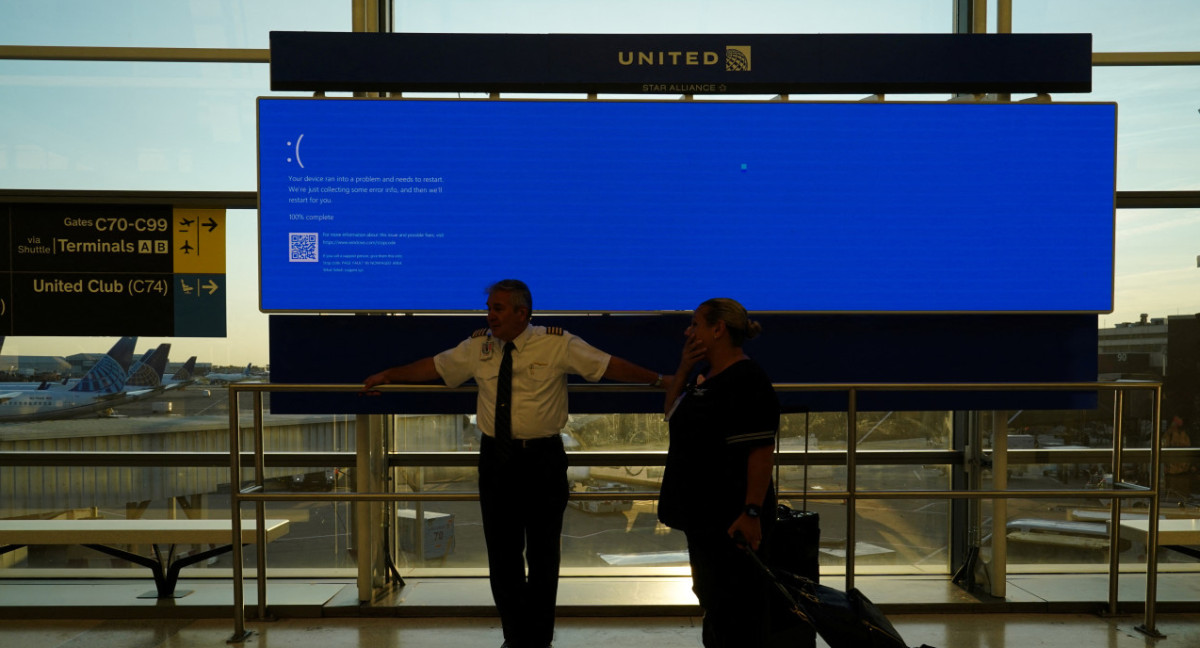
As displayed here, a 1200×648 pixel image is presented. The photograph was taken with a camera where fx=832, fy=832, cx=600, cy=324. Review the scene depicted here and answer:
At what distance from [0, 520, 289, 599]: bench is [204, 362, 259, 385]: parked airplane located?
688mm

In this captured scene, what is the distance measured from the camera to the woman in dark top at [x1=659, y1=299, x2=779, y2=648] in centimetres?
230

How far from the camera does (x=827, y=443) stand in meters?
4.24

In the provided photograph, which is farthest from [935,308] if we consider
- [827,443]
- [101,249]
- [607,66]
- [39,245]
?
[39,245]

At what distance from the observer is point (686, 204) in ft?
12.0

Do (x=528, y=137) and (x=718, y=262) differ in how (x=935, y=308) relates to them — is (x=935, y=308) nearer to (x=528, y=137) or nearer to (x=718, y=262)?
(x=718, y=262)

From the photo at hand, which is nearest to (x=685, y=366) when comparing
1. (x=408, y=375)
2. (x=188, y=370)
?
(x=408, y=375)

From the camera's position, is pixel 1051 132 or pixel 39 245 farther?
pixel 39 245

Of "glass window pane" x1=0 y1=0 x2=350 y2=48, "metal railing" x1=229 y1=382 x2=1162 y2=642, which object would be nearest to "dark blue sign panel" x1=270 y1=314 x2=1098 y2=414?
"metal railing" x1=229 y1=382 x2=1162 y2=642

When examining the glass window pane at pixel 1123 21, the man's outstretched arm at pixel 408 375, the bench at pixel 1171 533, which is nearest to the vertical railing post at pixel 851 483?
the bench at pixel 1171 533

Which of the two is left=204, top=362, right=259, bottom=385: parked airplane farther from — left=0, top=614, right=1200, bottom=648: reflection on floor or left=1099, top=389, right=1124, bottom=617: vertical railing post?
left=1099, top=389, right=1124, bottom=617: vertical railing post

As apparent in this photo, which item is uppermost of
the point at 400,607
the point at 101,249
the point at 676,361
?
the point at 101,249

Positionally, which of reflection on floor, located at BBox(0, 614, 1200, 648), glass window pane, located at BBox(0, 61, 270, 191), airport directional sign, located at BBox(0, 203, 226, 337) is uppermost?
glass window pane, located at BBox(0, 61, 270, 191)

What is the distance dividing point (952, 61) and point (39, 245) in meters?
4.37

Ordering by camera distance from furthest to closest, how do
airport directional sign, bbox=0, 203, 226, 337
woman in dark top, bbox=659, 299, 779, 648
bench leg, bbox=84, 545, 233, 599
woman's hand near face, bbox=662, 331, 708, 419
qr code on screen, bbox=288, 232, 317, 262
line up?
airport directional sign, bbox=0, 203, 226, 337, bench leg, bbox=84, 545, 233, 599, qr code on screen, bbox=288, 232, 317, 262, woman's hand near face, bbox=662, 331, 708, 419, woman in dark top, bbox=659, 299, 779, 648
